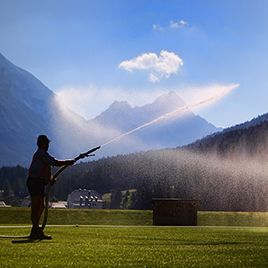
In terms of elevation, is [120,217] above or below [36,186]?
above

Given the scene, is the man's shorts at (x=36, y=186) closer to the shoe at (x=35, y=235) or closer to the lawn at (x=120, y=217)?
the shoe at (x=35, y=235)

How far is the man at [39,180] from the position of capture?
17.2 metres

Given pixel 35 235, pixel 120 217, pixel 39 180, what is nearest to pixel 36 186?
pixel 39 180

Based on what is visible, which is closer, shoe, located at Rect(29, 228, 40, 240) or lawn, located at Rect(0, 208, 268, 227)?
shoe, located at Rect(29, 228, 40, 240)

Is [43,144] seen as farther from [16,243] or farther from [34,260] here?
[34,260]

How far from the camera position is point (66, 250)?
13172 mm

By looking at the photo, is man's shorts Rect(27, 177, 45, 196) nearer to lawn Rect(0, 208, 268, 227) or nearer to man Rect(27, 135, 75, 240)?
man Rect(27, 135, 75, 240)

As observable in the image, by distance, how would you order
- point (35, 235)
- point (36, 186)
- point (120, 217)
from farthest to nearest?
point (120, 217)
point (35, 235)
point (36, 186)

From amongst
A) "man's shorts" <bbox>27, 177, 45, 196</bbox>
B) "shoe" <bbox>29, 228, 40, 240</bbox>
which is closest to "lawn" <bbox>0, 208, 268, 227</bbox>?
"shoe" <bbox>29, 228, 40, 240</bbox>

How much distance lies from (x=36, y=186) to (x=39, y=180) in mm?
234

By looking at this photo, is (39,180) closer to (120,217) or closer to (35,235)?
(35,235)

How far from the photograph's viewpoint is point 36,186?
1731 cm

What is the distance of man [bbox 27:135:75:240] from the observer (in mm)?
17250

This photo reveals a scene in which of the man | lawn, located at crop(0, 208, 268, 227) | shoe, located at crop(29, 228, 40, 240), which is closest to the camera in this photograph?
the man
